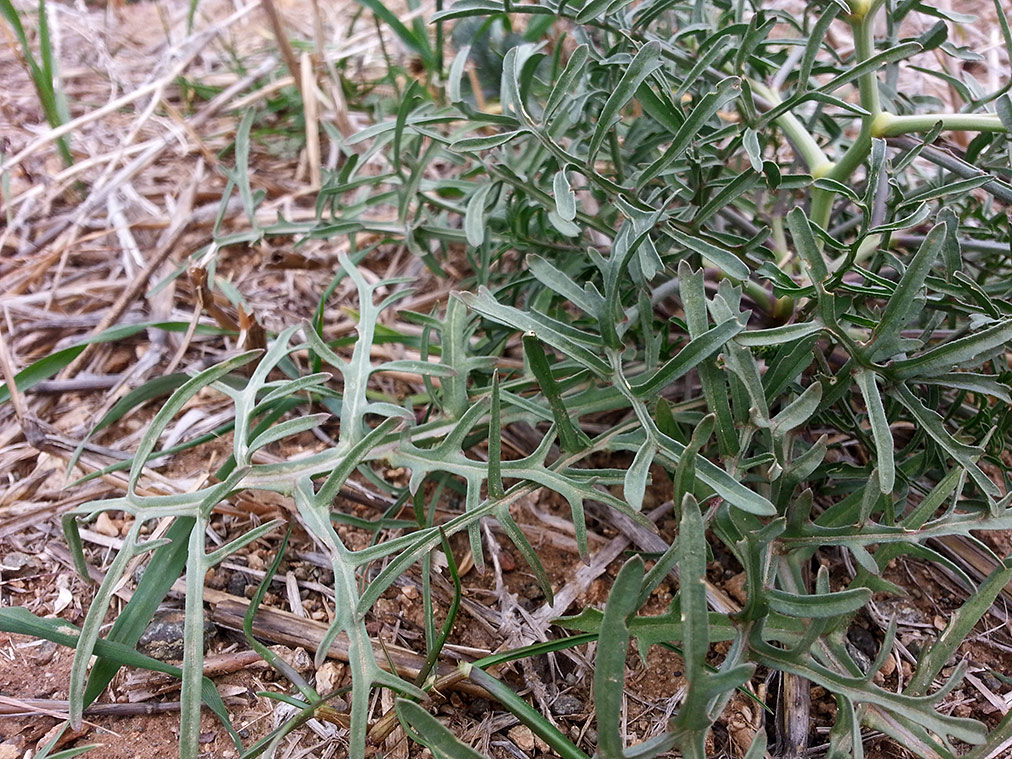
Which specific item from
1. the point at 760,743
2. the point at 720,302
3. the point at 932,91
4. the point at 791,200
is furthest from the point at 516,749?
the point at 932,91

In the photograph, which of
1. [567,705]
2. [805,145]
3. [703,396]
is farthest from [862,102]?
[567,705]

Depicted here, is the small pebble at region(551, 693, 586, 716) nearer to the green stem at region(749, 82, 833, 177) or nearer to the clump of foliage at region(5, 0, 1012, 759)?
the clump of foliage at region(5, 0, 1012, 759)

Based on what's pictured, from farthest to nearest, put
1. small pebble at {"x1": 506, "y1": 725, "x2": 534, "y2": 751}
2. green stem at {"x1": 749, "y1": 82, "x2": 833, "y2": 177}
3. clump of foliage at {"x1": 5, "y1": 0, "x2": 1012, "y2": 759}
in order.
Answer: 1. green stem at {"x1": 749, "y1": 82, "x2": 833, "y2": 177}
2. small pebble at {"x1": 506, "y1": 725, "x2": 534, "y2": 751}
3. clump of foliage at {"x1": 5, "y1": 0, "x2": 1012, "y2": 759}

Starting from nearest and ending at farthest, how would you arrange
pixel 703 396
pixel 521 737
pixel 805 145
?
1. pixel 521 737
2. pixel 703 396
3. pixel 805 145

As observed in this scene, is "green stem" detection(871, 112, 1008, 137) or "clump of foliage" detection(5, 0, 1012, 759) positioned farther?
"green stem" detection(871, 112, 1008, 137)

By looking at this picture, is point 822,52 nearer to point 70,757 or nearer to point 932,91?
point 932,91

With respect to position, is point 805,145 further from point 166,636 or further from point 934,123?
point 166,636

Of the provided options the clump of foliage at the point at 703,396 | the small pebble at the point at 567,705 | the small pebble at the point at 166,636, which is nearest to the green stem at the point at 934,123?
the clump of foliage at the point at 703,396

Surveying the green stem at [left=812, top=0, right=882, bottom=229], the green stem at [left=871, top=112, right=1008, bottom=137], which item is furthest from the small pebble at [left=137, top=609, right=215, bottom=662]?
the green stem at [left=871, top=112, right=1008, bottom=137]
